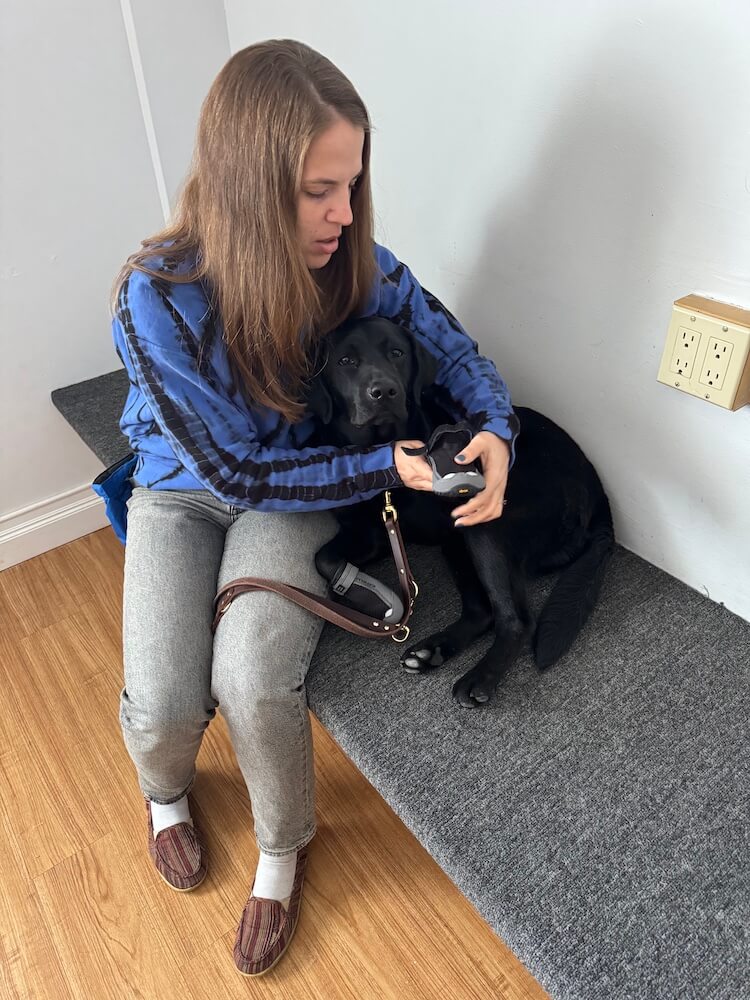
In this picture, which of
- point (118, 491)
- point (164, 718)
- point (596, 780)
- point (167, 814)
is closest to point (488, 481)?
point (596, 780)

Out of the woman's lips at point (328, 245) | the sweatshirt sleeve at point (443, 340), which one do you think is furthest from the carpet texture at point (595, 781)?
the woman's lips at point (328, 245)

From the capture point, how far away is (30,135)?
5.47ft

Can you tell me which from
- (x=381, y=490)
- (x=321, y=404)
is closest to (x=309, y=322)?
(x=321, y=404)

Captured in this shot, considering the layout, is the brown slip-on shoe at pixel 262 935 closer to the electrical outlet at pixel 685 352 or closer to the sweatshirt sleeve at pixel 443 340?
the sweatshirt sleeve at pixel 443 340

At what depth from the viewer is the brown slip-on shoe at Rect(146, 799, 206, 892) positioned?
1264mm

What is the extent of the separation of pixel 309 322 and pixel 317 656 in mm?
506

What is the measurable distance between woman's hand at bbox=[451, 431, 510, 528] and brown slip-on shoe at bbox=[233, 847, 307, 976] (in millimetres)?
661

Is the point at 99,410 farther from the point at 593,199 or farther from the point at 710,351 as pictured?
the point at 710,351

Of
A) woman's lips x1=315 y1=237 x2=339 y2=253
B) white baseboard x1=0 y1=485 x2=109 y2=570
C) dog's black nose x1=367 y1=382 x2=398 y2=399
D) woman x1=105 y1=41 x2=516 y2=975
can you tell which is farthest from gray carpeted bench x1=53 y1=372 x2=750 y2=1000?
white baseboard x1=0 y1=485 x2=109 y2=570

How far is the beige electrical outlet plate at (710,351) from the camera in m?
0.99

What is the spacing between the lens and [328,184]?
102 cm

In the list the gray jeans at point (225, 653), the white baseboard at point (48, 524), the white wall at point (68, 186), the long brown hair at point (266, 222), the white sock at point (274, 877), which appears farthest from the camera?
the white baseboard at point (48, 524)

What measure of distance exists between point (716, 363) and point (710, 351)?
18 mm

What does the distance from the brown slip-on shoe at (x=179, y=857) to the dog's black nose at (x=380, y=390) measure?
0.79 metres
